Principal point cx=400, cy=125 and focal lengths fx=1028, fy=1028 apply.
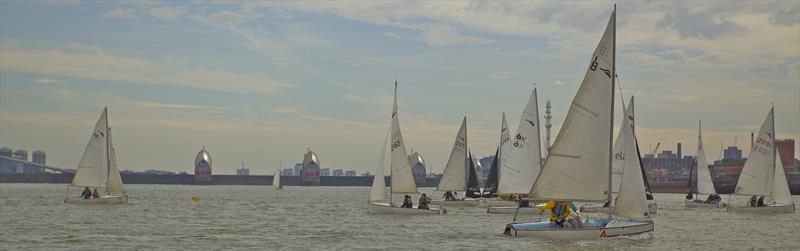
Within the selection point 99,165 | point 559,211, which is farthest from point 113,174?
point 559,211

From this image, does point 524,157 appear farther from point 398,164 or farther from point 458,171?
point 458,171

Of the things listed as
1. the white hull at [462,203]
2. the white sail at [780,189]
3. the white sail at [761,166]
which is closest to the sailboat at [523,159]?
the white hull at [462,203]

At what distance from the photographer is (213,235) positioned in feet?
140

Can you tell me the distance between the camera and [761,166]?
6994 cm

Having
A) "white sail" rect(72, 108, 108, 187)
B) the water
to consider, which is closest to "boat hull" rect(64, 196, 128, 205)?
"white sail" rect(72, 108, 108, 187)

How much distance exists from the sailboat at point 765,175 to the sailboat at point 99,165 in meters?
44.0

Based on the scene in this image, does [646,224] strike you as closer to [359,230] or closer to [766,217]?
[359,230]

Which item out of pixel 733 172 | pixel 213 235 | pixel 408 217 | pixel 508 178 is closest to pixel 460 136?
pixel 508 178

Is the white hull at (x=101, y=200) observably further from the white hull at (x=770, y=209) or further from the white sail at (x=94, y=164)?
the white hull at (x=770, y=209)

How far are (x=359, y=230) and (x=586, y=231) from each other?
510 inches

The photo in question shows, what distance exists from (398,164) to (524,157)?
8.48 meters

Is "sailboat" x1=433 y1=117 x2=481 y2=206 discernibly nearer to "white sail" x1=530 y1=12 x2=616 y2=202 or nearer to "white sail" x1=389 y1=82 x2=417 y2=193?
"white sail" x1=389 y1=82 x2=417 y2=193

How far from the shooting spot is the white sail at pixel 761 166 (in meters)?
69.9

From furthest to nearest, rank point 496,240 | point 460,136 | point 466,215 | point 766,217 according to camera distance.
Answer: point 460,136
point 766,217
point 466,215
point 496,240
